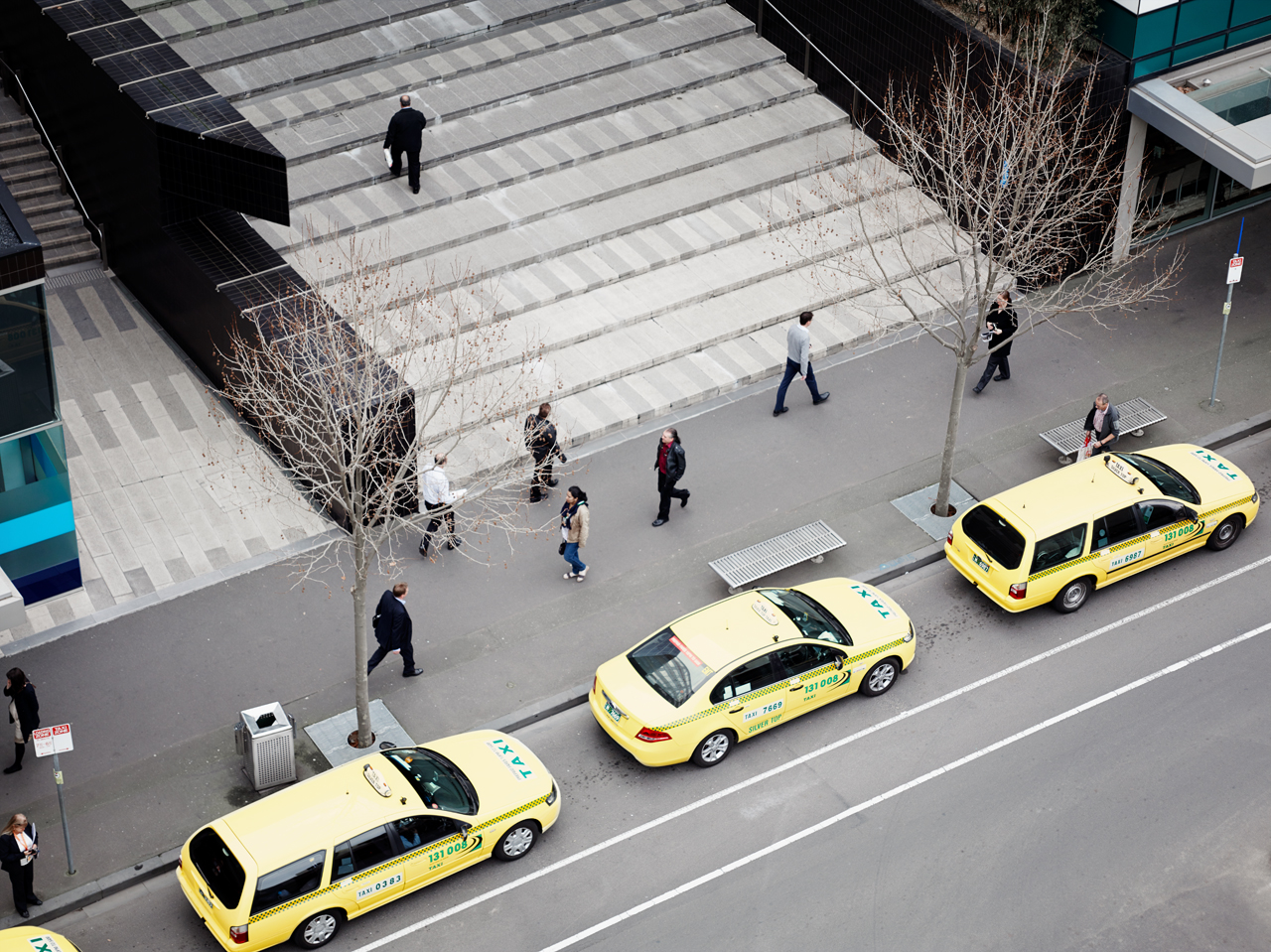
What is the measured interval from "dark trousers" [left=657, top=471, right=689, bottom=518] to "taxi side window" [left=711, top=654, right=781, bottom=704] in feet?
12.4

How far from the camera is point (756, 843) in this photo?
666 inches

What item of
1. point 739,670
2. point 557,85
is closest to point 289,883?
point 739,670

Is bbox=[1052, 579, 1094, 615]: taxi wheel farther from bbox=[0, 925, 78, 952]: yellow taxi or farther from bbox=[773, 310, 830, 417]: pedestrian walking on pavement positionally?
bbox=[0, 925, 78, 952]: yellow taxi

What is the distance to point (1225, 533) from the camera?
20.6 m

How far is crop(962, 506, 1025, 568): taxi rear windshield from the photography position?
63.4 feet

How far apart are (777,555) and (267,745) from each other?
7.07m

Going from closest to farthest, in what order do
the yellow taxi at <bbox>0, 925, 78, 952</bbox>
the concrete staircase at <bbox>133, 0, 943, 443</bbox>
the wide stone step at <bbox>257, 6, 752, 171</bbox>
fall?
the yellow taxi at <bbox>0, 925, 78, 952</bbox> → the concrete staircase at <bbox>133, 0, 943, 443</bbox> → the wide stone step at <bbox>257, 6, 752, 171</bbox>

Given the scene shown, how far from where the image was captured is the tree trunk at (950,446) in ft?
66.7

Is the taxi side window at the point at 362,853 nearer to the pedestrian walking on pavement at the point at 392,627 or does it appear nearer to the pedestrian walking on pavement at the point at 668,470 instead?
the pedestrian walking on pavement at the point at 392,627

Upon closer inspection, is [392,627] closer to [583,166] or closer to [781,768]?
[781,768]

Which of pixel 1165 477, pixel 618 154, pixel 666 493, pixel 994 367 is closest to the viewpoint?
pixel 1165 477

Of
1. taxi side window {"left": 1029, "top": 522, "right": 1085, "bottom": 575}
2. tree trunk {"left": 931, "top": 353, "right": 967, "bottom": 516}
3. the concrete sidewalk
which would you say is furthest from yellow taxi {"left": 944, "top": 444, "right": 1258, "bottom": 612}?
the concrete sidewalk

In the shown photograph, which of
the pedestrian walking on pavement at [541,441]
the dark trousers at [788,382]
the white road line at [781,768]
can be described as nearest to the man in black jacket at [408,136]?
the pedestrian walking on pavement at [541,441]

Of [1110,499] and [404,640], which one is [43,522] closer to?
[404,640]
